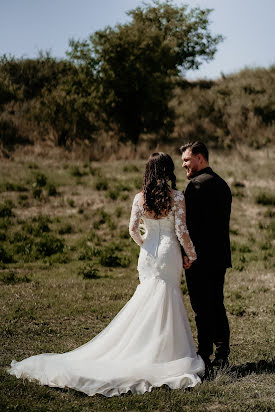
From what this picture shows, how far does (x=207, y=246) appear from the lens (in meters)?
5.76

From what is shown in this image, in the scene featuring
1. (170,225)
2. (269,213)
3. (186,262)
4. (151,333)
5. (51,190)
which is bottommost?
(151,333)

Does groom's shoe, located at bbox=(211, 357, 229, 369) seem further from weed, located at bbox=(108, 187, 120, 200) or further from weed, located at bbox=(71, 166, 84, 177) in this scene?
weed, located at bbox=(71, 166, 84, 177)

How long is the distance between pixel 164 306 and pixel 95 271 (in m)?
5.90

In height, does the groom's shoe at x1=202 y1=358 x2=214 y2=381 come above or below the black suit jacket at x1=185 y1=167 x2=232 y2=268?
below

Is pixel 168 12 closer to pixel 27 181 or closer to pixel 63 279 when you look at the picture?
pixel 27 181

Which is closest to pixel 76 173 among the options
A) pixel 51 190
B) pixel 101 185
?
pixel 101 185

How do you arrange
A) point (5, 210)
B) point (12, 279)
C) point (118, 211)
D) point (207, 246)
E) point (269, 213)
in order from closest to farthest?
point (207, 246)
point (12, 279)
point (5, 210)
point (118, 211)
point (269, 213)

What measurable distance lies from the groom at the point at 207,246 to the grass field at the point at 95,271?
473 millimetres

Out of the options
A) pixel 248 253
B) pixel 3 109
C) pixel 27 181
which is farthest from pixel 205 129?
pixel 248 253

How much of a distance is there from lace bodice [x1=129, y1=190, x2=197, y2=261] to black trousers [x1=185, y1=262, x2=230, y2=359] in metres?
0.41

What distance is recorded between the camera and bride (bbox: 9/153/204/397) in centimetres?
498

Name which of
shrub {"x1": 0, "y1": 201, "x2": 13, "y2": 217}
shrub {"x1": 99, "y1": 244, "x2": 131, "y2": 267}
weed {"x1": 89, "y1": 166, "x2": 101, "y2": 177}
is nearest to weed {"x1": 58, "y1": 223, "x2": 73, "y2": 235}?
shrub {"x1": 0, "y1": 201, "x2": 13, "y2": 217}

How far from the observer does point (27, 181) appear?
1677 centimetres

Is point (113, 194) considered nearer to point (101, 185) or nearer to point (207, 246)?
point (101, 185)
